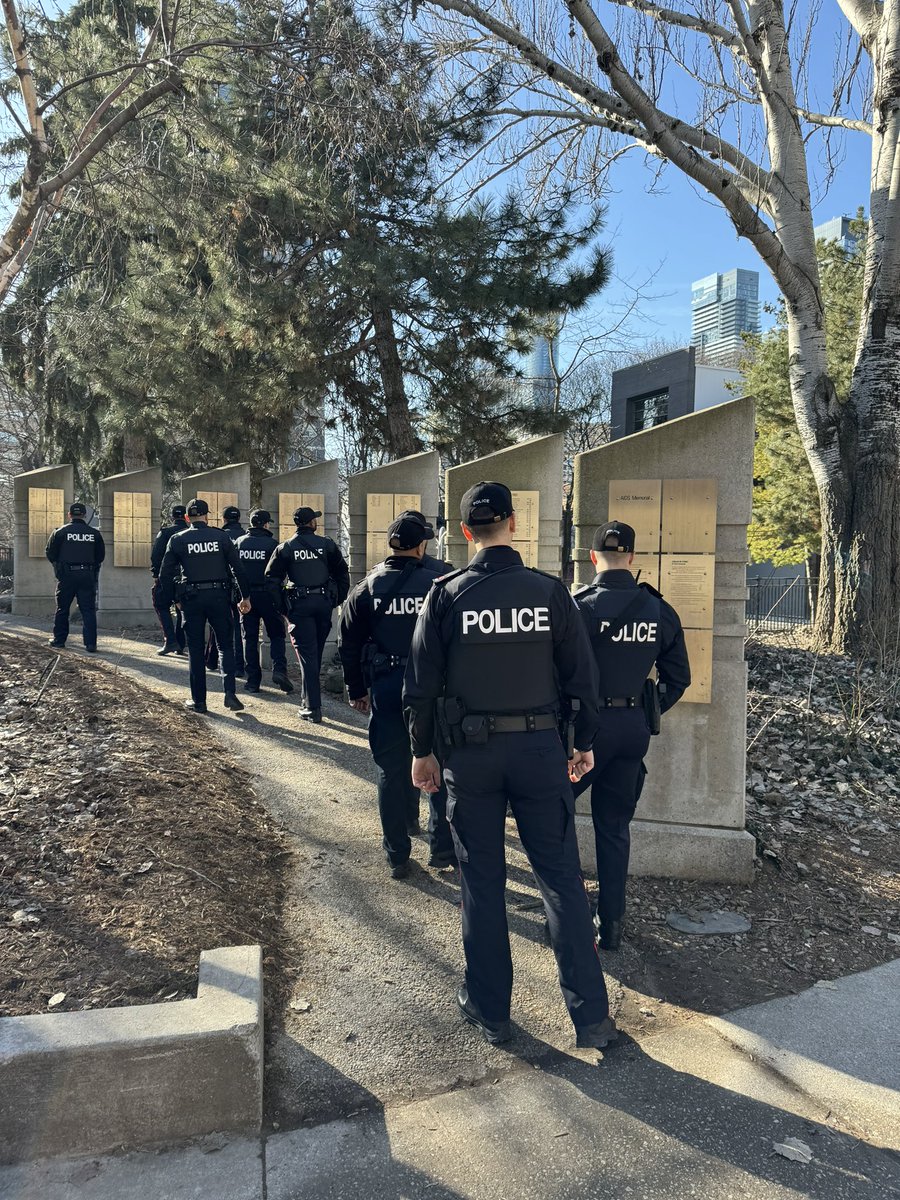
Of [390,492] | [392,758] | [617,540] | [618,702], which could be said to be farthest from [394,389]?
[618,702]

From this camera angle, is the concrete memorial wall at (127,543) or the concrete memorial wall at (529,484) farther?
the concrete memorial wall at (127,543)

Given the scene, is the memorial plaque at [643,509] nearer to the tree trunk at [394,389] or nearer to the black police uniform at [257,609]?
the black police uniform at [257,609]

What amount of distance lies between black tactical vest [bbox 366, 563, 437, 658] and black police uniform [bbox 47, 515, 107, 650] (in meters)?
7.21

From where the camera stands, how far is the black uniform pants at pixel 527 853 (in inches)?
124

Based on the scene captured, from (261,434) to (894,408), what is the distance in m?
9.02

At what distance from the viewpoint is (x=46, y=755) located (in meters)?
5.40

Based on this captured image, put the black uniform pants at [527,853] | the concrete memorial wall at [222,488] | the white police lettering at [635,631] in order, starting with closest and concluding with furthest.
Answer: the black uniform pants at [527,853] → the white police lettering at [635,631] → the concrete memorial wall at [222,488]

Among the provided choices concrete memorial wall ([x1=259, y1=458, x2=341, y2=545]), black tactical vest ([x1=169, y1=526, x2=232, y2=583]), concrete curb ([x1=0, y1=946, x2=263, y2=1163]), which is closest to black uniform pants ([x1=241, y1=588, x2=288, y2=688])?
black tactical vest ([x1=169, y1=526, x2=232, y2=583])

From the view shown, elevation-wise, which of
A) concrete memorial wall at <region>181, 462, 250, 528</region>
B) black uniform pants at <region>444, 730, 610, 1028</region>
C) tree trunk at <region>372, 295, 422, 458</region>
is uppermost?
tree trunk at <region>372, 295, 422, 458</region>

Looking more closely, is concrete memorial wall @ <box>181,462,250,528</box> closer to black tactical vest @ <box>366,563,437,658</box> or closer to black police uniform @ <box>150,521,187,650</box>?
black police uniform @ <box>150,521,187,650</box>

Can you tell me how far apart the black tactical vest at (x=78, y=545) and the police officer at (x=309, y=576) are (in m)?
4.21

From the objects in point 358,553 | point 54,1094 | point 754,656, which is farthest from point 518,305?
point 54,1094

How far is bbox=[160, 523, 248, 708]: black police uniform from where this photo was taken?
786 centimetres

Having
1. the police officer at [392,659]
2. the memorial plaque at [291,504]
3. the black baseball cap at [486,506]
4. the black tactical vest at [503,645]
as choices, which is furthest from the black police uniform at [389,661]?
the memorial plaque at [291,504]
